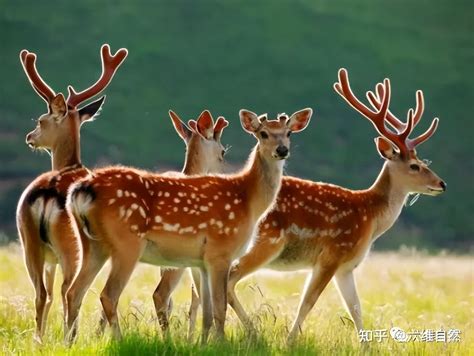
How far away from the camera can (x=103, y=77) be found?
10367 millimetres

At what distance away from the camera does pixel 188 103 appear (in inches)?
1452

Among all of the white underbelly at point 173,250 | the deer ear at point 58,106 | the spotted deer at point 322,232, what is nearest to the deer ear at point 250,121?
the spotted deer at point 322,232

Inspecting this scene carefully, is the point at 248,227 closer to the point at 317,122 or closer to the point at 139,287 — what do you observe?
the point at 139,287

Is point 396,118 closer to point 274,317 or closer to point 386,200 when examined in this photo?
point 386,200

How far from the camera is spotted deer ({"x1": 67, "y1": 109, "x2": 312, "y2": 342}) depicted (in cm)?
790

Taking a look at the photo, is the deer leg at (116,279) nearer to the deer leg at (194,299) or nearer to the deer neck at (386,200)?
the deer leg at (194,299)

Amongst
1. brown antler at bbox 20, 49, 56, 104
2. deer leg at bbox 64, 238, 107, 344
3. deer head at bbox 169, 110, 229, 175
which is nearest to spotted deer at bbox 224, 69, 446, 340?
deer head at bbox 169, 110, 229, 175

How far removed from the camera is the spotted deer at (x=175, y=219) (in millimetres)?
7898

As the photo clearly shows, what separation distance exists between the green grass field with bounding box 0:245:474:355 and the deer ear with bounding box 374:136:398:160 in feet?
4.67

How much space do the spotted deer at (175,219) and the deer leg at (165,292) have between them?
2.07 ft

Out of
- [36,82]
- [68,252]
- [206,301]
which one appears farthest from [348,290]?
[36,82]

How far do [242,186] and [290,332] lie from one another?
120 cm

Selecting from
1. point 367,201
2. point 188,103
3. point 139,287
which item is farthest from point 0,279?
point 188,103

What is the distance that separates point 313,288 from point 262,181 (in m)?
1.20
